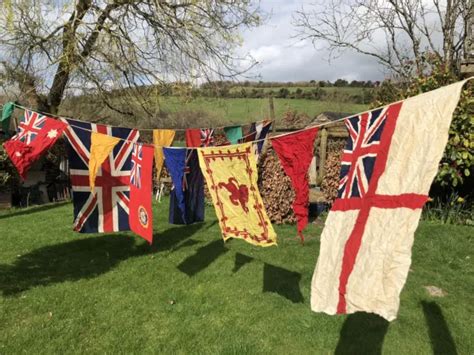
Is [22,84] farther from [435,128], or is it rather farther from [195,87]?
[435,128]

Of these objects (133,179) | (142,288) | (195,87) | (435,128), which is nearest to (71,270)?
(142,288)

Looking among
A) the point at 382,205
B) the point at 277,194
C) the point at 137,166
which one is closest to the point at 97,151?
the point at 137,166

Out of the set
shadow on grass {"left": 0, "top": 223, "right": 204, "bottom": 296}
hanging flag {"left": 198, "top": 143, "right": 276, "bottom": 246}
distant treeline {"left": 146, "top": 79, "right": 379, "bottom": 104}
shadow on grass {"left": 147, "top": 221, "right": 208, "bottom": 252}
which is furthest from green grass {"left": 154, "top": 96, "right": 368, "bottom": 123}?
hanging flag {"left": 198, "top": 143, "right": 276, "bottom": 246}

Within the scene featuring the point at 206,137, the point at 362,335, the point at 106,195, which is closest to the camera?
the point at 362,335

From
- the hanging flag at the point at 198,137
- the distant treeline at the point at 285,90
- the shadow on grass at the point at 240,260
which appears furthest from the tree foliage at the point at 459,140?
the hanging flag at the point at 198,137

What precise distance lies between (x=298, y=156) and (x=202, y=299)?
7.49 ft

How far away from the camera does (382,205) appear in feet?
8.59

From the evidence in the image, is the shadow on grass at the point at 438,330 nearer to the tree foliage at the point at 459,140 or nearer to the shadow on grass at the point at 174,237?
the tree foliage at the point at 459,140

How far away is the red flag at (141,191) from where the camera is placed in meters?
5.03

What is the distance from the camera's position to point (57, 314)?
184 inches

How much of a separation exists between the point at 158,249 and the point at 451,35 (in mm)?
8881

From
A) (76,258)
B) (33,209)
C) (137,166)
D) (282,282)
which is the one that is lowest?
(282,282)

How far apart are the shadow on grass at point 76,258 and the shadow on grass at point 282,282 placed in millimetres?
→ 1980

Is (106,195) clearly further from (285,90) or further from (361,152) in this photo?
(285,90)
